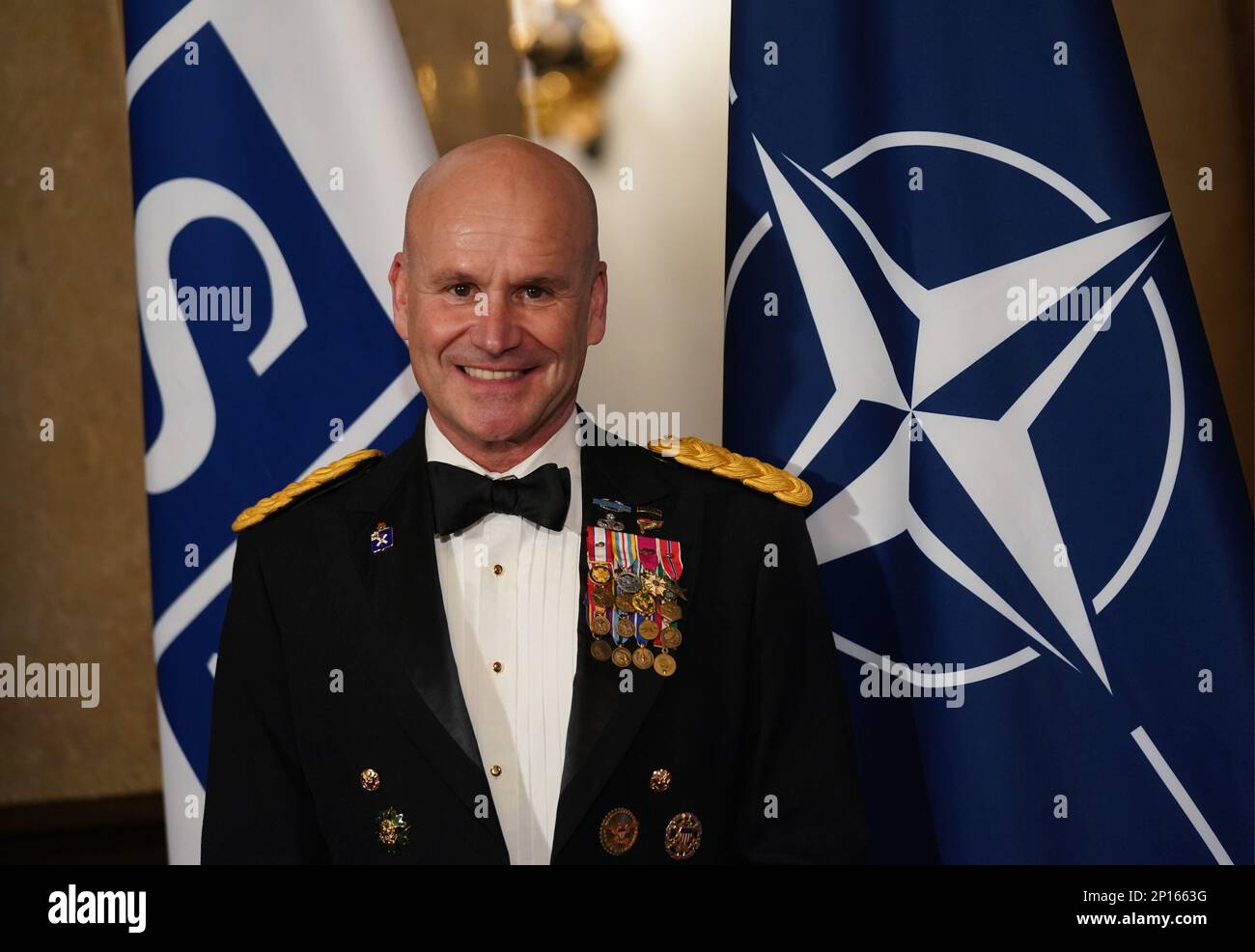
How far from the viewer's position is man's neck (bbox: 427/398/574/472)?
202 centimetres

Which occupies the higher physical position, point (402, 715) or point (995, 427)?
point (995, 427)

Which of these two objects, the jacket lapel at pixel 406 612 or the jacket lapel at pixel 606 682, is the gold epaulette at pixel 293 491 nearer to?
the jacket lapel at pixel 406 612

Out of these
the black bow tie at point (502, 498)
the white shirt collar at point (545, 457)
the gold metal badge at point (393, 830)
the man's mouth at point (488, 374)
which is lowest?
the gold metal badge at point (393, 830)

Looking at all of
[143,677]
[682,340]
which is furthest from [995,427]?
[143,677]

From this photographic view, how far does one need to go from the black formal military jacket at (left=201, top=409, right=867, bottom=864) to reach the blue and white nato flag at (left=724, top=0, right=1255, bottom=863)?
387mm

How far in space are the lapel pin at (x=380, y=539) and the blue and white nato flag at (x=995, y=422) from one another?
70 centimetres

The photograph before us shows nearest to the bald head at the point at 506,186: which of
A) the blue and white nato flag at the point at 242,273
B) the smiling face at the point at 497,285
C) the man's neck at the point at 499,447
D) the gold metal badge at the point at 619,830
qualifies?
the smiling face at the point at 497,285

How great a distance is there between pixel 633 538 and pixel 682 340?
0.82m

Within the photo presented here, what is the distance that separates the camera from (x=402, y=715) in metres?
1.88

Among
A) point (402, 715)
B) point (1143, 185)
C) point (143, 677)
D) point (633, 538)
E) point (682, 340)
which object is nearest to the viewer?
point (402, 715)

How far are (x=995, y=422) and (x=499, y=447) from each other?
0.92m

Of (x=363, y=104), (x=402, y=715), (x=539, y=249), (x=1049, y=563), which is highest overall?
(x=363, y=104)

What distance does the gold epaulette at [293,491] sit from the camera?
2074 mm

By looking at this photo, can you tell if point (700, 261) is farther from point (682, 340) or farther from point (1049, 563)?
point (1049, 563)
